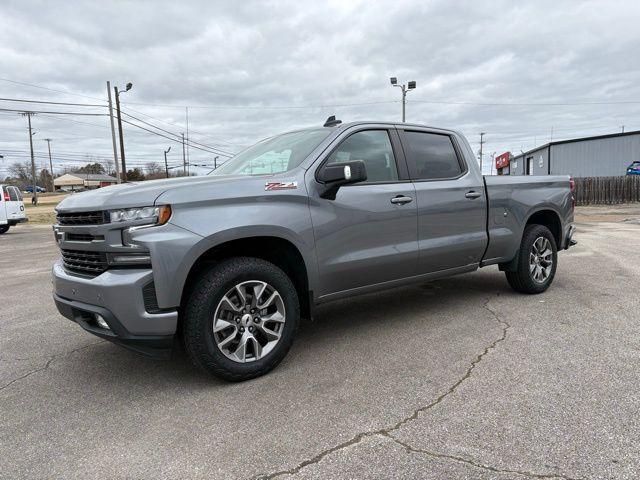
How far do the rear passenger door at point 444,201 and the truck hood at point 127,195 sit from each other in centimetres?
178

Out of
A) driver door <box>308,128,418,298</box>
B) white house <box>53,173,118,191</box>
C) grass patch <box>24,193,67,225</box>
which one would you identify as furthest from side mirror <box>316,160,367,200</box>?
white house <box>53,173,118,191</box>

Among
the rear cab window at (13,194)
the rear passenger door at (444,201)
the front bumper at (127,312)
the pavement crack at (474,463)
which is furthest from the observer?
the rear cab window at (13,194)

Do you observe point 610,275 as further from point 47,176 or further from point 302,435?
point 47,176

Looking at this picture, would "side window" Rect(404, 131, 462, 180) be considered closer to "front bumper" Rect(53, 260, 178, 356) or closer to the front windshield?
the front windshield

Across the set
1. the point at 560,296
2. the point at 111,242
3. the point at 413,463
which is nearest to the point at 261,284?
the point at 111,242

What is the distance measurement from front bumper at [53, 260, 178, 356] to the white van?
60.5ft

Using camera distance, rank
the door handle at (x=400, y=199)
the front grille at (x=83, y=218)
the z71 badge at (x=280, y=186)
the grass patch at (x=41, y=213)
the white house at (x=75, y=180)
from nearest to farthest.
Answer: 1. the front grille at (x=83, y=218)
2. the z71 badge at (x=280, y=186)
3. the door handle at (x=400, y=199)
4. the grass patch at (x=41, y=213)
5. the white house at (x=75, y=180)

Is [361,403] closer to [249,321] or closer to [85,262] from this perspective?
[249,321]

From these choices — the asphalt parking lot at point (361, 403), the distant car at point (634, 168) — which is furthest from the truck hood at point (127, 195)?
the distant car at point (634, 168)

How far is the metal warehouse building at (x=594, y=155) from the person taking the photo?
3322 cm

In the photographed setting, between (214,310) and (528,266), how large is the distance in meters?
3.84

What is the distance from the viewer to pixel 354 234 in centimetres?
406

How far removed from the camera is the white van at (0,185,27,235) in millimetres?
18578

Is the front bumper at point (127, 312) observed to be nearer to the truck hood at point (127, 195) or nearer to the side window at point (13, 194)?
the truck hood at point (127, 195)
